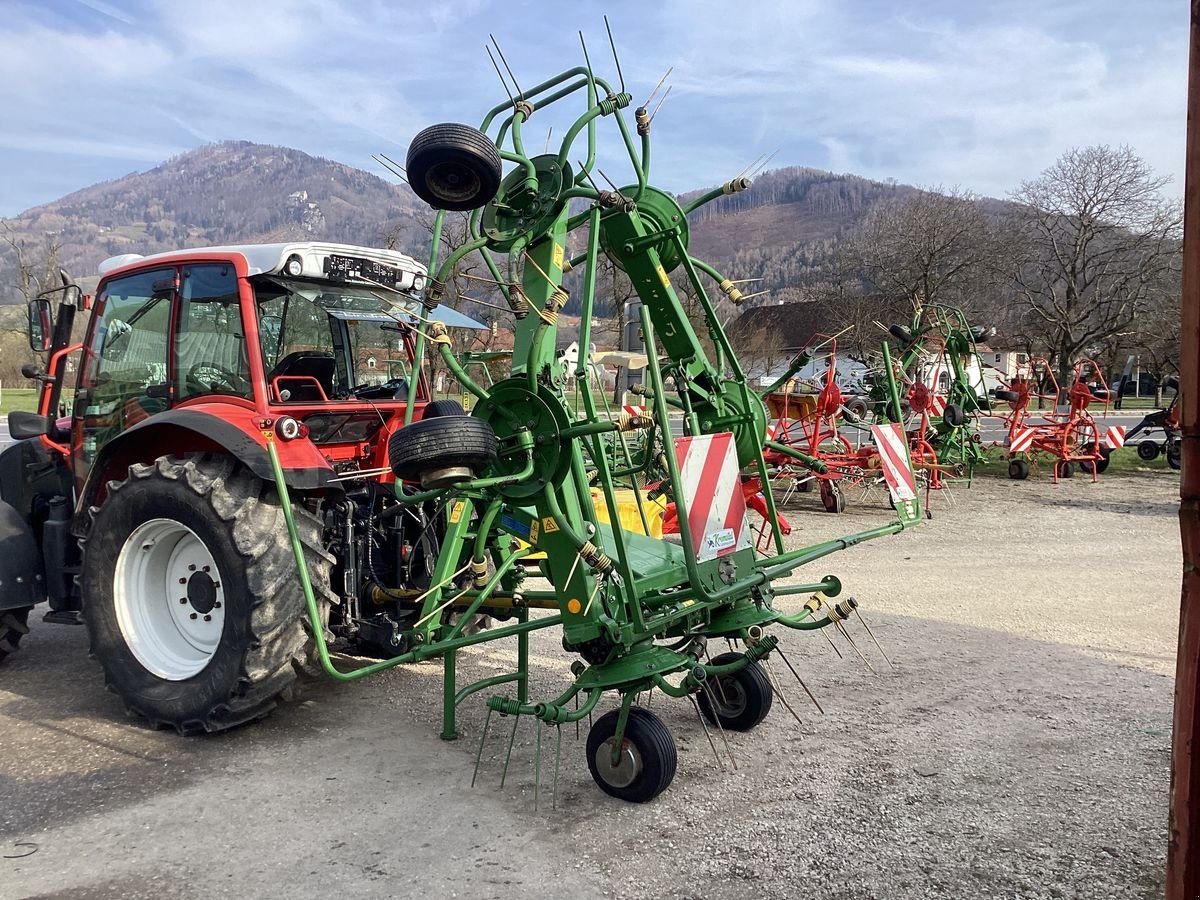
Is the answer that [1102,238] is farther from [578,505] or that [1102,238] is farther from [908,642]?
[578,505]

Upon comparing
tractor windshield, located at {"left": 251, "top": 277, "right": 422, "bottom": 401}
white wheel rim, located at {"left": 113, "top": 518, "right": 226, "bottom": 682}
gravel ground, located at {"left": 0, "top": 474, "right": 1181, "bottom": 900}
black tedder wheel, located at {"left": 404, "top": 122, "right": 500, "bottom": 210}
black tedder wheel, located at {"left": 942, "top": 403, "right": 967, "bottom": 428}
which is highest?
black tedder wheel, located at {"left": 404, "top": 122, "right": 500, "bottom": 210}

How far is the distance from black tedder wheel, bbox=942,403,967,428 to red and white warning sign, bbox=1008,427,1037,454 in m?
1.09

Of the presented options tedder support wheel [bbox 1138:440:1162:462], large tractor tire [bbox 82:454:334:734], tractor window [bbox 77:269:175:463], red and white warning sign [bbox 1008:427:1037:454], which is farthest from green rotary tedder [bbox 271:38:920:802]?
tedder support wheel [bbox 1138:440:1162:462]

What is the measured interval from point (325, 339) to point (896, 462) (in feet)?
10.4

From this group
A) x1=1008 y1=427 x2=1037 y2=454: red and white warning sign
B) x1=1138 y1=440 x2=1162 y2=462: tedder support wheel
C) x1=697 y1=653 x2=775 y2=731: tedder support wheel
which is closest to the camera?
x1=697 y1=653 x2=775 y2=731: tedder support wheel

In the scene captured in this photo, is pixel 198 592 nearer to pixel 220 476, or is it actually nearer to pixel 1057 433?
pixel 220 476

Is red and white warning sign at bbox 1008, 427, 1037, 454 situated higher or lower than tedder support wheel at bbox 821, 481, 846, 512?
higher

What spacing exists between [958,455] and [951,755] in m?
11.0

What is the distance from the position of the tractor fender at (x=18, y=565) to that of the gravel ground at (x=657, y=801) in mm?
492

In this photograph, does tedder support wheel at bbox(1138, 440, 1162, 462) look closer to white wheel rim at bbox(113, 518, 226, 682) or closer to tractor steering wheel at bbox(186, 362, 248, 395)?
tractor steering wheel at bbox(186, 362, 248, 395)

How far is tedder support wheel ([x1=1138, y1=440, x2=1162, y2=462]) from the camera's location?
1598 centimetres

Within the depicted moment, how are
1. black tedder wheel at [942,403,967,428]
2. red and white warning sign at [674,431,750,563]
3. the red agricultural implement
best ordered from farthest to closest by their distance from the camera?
the red agricultural implement < black tedder wheel at [942,403,967,428] < red and white warning sign at [674,431,750,563]

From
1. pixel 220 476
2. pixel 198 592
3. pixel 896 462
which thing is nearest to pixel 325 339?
pixel 220 476

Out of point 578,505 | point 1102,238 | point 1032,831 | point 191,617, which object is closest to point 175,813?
point 191,617
